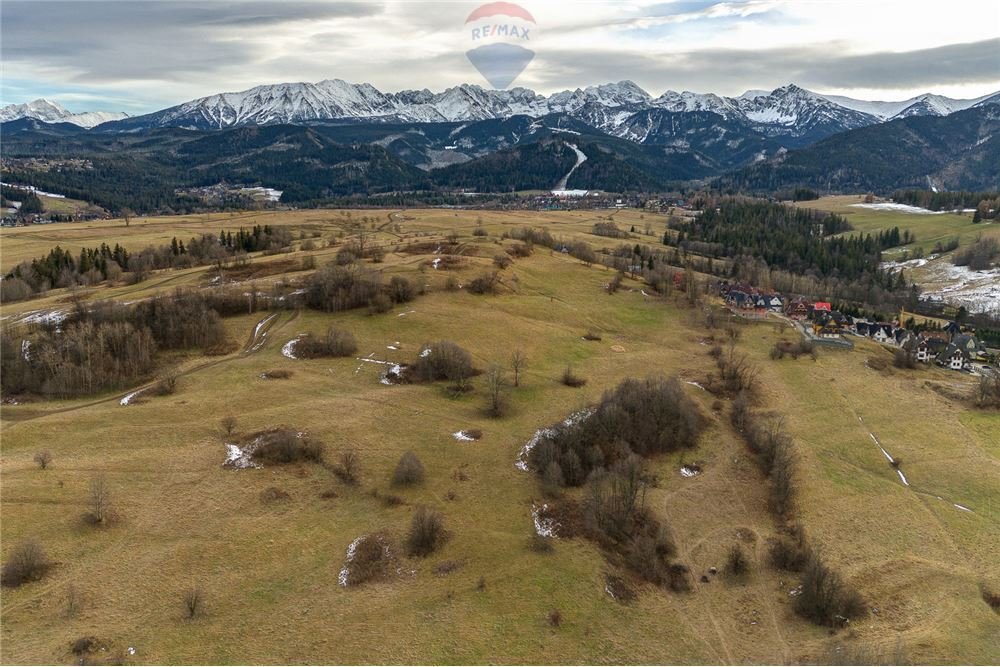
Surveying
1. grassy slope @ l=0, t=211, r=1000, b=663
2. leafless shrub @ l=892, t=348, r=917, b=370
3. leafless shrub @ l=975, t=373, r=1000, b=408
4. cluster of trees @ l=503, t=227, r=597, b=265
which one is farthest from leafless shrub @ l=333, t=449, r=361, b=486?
cluster of trees @ l=503, t=227, r=597, b=265

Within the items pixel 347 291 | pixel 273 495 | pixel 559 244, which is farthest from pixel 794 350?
pixel 559 244

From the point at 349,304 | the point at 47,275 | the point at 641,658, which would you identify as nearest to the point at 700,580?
the point at 641,658

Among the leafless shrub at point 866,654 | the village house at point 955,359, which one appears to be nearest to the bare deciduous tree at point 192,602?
the leafless shrub at point 866,654

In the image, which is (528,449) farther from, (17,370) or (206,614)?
(17,370)

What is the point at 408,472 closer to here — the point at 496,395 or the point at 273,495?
the point at 273,495

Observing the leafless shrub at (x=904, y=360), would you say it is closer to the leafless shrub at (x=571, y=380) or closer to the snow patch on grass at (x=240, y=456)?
the leafless shrub at (x=571, y=380)

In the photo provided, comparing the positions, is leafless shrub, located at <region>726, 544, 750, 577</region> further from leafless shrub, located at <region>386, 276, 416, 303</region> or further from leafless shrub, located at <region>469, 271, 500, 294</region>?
leafless shrub, located at <region>469, 271, 500, 294</region>

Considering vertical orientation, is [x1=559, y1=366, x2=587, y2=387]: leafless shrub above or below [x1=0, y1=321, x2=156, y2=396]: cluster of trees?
below
